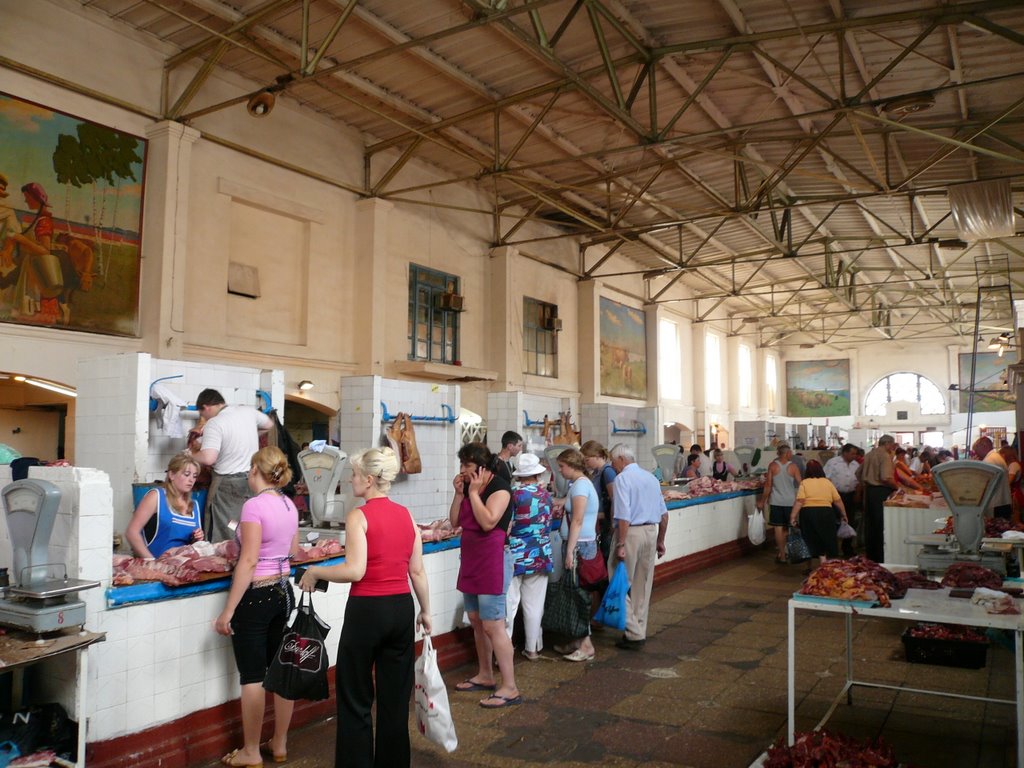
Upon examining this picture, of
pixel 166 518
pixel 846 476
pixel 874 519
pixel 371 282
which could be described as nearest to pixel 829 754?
pixel 166 518

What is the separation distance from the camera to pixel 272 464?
166 inches

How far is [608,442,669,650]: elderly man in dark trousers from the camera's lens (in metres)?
6.65

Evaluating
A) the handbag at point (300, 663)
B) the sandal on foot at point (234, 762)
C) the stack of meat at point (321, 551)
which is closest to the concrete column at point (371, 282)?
the stack of meat at point (321, 551)

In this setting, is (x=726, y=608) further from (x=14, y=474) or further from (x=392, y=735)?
(x=14, y=474)

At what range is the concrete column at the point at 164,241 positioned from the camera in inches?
420

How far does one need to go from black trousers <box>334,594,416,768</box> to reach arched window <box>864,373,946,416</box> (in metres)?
37.8

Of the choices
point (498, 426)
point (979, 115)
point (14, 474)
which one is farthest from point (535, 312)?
point (14, 474)

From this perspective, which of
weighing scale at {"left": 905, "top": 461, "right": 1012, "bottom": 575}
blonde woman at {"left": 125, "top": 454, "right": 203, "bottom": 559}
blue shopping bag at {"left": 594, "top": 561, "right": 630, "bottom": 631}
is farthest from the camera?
blue shopping bag at {"left": 594, "top": 561, "right": 630, "bottom": 631}

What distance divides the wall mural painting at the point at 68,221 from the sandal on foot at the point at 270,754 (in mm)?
7227

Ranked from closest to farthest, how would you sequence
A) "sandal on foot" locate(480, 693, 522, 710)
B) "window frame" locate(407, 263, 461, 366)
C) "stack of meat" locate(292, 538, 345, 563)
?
1. "stack of meat" locate(292, 538, 345, 563)
2. "sandal on foot" locate(480, 693, 522, 710)
3. "window frame" locate(407, 263, 461, 366)

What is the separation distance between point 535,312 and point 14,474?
45.7 feet

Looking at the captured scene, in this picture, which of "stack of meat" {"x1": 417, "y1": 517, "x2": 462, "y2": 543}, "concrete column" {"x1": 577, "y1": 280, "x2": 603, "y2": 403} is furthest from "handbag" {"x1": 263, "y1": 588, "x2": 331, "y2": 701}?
"concrete column" {"x1": 577, "y1": 280, "x2": 603, "y2": 403}

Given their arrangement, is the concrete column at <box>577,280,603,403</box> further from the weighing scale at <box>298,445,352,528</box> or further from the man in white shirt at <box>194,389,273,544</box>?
the man in white shirt at <box>194,389,273,544</box>

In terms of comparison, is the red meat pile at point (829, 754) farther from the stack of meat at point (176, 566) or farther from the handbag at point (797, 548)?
the handbag at point (797, 548)
